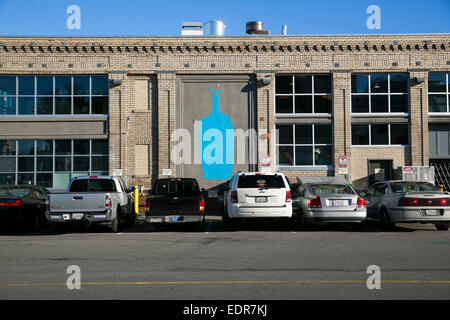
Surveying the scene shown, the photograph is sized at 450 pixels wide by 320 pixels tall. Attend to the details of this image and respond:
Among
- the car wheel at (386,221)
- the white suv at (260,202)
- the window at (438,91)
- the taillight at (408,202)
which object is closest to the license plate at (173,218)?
the white suv at (260,202)

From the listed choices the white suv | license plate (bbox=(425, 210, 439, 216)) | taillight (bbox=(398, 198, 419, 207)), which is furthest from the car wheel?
the white suv

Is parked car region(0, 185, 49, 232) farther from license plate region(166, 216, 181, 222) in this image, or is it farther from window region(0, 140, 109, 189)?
window region(0, 140, 109, 189)

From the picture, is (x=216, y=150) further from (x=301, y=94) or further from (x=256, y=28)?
(x=256, y=28)

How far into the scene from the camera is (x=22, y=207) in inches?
589

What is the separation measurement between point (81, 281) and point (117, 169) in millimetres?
17473

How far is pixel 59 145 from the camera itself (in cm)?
2483

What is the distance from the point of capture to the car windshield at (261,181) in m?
14.3

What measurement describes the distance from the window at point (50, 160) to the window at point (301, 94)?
30.9 feet

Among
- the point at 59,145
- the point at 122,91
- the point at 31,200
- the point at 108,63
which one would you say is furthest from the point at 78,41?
the point at 31,200

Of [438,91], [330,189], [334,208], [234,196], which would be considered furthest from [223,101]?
[334,208]

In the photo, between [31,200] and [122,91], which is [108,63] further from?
[31,200]

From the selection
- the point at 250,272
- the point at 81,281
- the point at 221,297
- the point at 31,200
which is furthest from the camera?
the point at 31,200

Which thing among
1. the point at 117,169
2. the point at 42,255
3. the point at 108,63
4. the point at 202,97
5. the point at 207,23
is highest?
the point at 207,23

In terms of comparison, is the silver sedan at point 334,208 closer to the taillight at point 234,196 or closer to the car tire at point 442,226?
the taillight at point 234,196
